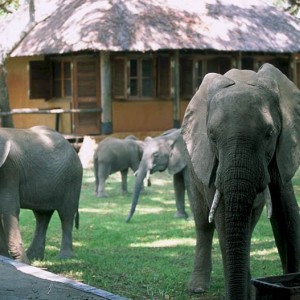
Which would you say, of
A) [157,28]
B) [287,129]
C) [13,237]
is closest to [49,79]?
[157,28]

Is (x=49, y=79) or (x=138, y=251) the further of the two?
(x=49, y=79)

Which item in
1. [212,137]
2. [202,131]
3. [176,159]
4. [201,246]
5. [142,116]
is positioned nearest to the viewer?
[212,137]

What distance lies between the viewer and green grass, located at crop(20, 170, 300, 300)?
336 inches

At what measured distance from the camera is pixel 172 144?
44.8 ft

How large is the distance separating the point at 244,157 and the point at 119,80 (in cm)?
1933

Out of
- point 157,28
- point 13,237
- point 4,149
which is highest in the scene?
point 157,28

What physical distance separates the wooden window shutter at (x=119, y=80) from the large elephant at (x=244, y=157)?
17.2m

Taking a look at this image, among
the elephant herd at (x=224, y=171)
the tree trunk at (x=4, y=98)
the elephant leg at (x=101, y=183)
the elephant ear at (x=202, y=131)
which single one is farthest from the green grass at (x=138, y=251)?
the tree trunk at (x=4, y=98)

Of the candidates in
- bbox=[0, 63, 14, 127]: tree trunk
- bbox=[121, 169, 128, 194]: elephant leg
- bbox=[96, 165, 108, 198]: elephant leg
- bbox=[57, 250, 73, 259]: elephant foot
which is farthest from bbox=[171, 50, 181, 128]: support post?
bbox=[57, 250, 73, 259]: elephant foot

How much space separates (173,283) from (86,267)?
4.42ft

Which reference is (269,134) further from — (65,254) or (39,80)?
(39,80)

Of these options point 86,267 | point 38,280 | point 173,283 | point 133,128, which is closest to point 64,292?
point 38,280

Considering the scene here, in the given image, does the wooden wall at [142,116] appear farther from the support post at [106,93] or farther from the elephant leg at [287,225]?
the elephant leg at [287,225]

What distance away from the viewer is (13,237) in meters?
9.05
